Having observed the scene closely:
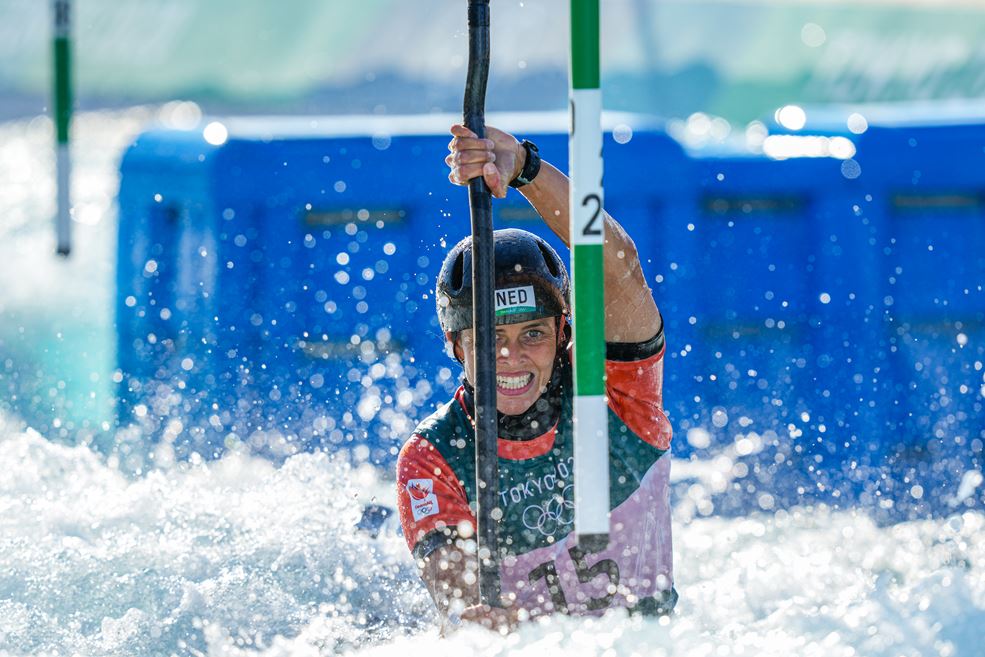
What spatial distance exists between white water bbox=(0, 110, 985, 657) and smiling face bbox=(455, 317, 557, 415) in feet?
2.03

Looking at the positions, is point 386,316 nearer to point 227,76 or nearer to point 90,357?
point 90,357

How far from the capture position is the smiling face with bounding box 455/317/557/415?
3.46 m

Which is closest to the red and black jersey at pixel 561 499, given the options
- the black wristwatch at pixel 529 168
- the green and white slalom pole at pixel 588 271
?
the black wristwatch at pixel 529 168

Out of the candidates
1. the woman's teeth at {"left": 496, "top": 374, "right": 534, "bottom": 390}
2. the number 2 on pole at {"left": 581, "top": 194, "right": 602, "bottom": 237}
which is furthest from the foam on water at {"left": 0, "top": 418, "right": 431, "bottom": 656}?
the number 2 on pole at {"left": 581, "top": 194, "right": 602, "bottom": 237}

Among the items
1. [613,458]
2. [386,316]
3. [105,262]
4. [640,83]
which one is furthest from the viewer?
[640,83]

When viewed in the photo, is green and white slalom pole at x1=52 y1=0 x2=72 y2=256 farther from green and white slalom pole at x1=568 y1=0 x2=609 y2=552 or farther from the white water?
green and white slalom pole at x1=568 y1=0 x2=609 y2=552

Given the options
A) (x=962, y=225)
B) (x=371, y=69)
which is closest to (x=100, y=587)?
(x=962, y=225)

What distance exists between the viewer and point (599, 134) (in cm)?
250

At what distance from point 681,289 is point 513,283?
2.79 metres

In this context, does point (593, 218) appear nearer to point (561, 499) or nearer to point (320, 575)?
point (561, 499)

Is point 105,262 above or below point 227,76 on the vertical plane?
below

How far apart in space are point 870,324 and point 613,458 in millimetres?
2904

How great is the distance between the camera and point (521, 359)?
3.47 meters

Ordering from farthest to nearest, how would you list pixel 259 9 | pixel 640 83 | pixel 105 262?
pixel 259 9
pixel 640 83
pixel 105 262
